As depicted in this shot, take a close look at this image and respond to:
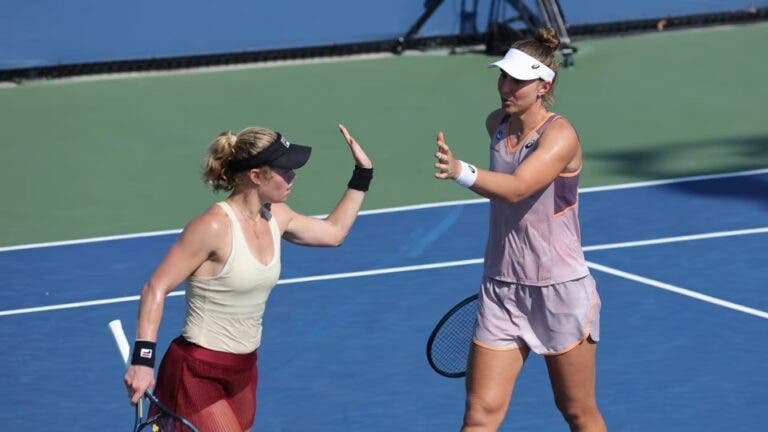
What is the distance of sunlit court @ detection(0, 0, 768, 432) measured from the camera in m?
7.49

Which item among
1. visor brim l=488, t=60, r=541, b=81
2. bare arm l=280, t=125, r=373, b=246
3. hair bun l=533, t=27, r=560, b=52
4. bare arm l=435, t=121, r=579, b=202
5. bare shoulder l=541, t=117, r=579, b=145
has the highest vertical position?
hair bun l=533, t=27, r=560, b=52

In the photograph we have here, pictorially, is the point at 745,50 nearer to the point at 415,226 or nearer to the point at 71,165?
the point at 415,226

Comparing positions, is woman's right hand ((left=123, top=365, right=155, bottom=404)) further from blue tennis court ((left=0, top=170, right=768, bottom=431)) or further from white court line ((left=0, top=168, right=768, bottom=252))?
white court line ((left=0, top=168, right=768, bottom=252))

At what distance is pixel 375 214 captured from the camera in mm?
10375

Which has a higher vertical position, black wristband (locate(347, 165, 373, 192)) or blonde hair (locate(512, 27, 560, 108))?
blonde hair (locate(512, 27, 560, 108))

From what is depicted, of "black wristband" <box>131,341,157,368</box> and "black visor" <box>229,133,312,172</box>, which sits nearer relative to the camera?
"black wristband" <box>131,341,157,368</box>

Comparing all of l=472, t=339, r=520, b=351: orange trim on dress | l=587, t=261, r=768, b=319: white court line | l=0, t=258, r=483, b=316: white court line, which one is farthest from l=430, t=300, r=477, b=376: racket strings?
l=0, t=258, r=483, b=316: white court line

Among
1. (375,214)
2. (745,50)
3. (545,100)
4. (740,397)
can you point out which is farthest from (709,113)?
(545,100)

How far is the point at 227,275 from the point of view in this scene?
5227 mm

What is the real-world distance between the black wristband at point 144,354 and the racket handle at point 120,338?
9.66ft

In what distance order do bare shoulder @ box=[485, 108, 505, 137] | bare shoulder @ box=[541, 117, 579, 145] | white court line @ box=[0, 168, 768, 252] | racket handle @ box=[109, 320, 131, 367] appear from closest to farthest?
bare shoulder @ box=[541, 117, 579, 145] → bare shoulder @ box=[485, 108, 505, 137] → racket handle @ box=[109, 320, 131, 367] → white court line @ box=[0, 168, 768, 252]

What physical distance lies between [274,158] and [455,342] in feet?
4.51

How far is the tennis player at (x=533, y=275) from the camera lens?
558 centimetres

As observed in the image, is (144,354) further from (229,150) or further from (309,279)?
(309,279)
